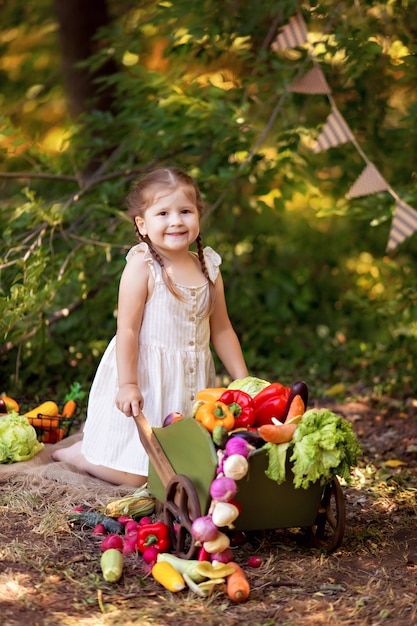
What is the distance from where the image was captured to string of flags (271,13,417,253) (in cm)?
397

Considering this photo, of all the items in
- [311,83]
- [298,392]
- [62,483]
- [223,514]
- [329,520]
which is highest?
[311,83]

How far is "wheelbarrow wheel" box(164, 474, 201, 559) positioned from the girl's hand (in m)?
0.41

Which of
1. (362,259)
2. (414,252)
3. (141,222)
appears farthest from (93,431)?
(362,259)

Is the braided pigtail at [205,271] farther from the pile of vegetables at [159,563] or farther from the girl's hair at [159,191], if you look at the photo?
the pile of vegetables at [159,563]

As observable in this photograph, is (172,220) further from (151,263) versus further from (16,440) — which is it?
(16,440)

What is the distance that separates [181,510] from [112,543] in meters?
0.28

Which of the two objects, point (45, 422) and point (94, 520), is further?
point (45, 422)

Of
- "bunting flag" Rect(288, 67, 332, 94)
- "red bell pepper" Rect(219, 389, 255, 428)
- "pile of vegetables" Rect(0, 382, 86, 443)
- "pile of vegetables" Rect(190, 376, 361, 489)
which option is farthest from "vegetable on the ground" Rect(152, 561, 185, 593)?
"bunting flag" Rect(288, 67, 332, 94)

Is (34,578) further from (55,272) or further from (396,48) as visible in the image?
(396,48)

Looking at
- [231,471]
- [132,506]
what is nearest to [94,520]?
[132,506]

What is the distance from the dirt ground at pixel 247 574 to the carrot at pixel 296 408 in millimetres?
490

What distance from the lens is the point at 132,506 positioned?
3082 mm

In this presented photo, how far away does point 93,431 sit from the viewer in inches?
136

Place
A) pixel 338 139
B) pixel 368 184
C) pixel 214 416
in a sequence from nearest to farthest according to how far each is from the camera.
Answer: pixel 214 416 → pixel 368 184 → pixel 338 139
